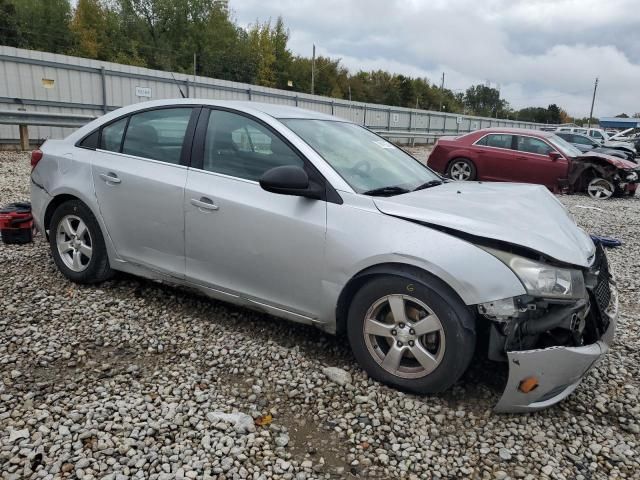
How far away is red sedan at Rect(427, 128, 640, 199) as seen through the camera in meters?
11.1

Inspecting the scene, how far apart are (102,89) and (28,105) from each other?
241 centimetres

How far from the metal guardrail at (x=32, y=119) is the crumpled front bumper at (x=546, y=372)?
11.2 m

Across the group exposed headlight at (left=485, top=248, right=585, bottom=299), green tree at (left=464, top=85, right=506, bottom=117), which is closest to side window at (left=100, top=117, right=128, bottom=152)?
exposed headlight at (left=485, top=248, right=585, bottom=299)

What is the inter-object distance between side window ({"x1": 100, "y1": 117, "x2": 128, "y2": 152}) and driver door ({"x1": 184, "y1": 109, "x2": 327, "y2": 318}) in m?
0.81

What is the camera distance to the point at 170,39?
53938mm

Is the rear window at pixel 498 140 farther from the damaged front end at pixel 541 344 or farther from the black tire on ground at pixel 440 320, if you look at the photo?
the black tire on ground at pixel 440 320

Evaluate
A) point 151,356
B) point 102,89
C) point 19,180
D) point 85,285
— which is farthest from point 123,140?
point 102,89

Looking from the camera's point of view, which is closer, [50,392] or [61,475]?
[61,475]

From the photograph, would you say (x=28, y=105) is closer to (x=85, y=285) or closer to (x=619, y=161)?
(x=85, y=285)

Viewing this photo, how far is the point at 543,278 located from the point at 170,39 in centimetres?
5863

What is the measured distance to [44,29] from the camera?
4675 centimetres

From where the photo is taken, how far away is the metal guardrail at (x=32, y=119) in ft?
34.4

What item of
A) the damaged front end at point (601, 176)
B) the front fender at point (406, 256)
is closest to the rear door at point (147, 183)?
the front fender at point (406, 256)

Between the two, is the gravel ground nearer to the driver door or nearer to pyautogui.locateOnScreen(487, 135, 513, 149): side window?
the driver door
